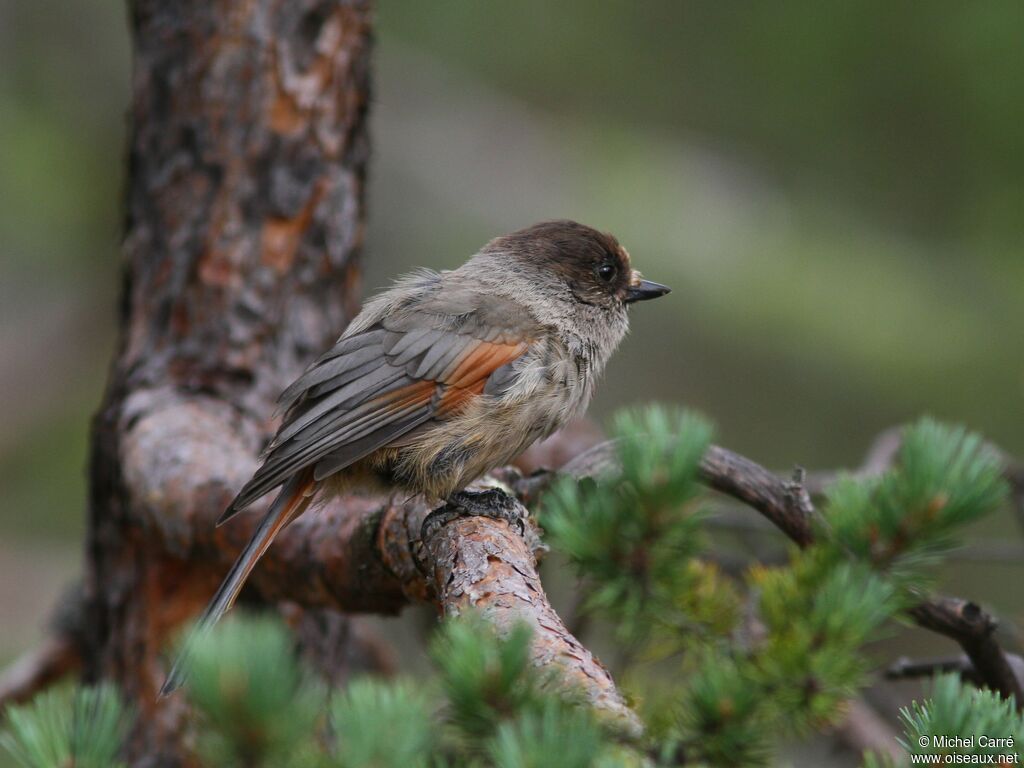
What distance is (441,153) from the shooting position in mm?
6277

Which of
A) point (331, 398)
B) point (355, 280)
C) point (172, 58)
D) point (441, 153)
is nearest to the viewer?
point (331, 398)

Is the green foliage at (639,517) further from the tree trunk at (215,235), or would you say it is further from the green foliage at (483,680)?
the tree trunk at (215,235)

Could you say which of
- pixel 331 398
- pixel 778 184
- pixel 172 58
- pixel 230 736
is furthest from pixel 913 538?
pixel 778 184

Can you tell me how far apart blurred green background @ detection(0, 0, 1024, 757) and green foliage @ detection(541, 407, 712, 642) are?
11.9 feet

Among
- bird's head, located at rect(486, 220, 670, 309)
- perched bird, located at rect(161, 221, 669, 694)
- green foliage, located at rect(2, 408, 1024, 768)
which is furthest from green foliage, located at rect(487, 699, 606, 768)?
bird's head, located at rect(486, 220, 670, 309)

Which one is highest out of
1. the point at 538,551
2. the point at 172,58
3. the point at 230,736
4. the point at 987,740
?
the point at 172,58

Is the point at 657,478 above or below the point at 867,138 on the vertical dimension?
below

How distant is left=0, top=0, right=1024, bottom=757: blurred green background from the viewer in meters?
5.54

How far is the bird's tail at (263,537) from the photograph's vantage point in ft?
9.25

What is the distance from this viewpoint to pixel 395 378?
10.9 feet

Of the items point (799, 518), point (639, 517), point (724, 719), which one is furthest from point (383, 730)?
point (799, 518)

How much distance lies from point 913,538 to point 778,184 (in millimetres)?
5388

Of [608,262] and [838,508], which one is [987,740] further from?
[608,262]

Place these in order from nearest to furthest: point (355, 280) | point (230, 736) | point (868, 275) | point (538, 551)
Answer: point (230, 736)
point (538, 551)
point (355, 280)
point (868, 275)
